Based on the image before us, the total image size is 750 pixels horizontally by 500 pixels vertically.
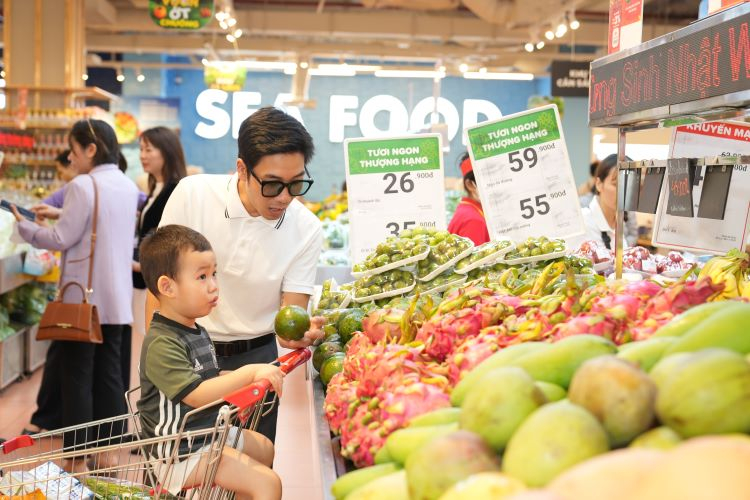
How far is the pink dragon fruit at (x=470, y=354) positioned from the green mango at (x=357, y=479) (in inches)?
11.5

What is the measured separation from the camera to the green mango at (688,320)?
5.32 ft

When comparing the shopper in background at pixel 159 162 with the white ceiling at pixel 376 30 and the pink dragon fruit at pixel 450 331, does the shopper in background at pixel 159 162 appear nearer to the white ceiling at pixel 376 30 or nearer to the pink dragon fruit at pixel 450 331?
the pink dragon fruit at pixel 450 331

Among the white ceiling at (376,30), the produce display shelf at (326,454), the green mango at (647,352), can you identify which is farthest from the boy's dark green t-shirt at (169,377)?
the white ceiling at (376,30)

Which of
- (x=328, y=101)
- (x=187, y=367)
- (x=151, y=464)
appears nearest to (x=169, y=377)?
(x=187, y=367)

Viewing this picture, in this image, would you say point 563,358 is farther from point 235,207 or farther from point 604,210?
point 604,210

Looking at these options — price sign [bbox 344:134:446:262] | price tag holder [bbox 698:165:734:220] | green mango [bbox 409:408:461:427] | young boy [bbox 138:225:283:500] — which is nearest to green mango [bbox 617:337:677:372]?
green mango [bbox 409:408:461:427]

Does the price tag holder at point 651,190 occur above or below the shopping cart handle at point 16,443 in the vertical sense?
above

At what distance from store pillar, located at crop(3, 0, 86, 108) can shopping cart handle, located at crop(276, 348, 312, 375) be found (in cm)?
987

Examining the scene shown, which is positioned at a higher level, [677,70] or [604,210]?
[677,70]

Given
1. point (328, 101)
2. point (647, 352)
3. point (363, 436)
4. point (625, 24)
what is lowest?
point (363, 436)

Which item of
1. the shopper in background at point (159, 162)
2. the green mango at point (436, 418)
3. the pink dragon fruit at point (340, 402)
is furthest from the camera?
the shopper in background at point (159, 162)

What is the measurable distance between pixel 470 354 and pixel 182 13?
9.94 meters

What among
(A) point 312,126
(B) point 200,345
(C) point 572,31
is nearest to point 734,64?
(B) point 200,345

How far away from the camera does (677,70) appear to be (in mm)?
2479
